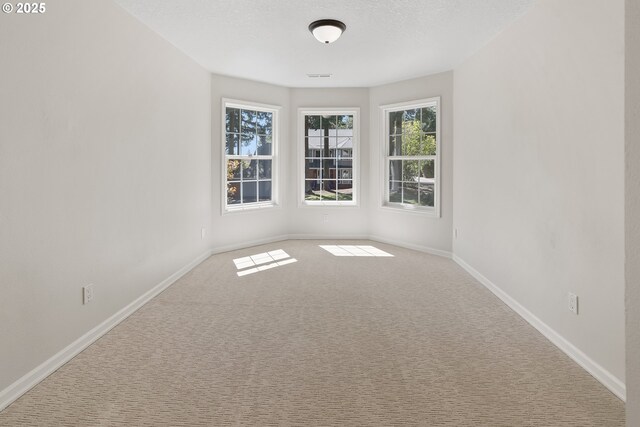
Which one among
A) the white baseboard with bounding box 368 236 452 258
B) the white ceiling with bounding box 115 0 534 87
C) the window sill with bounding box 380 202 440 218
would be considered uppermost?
the white ceiling with bounding box 115 0 534 87

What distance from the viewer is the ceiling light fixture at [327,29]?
3586 mm

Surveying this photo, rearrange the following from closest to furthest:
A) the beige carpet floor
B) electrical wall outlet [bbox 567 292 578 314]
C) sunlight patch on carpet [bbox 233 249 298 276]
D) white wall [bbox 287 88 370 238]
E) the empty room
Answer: the beige carpet floor < the empty room < electrical wall outlet [bbox 567 292 578 314] < sunlight patch on carpet [bbox 233 249 298 276] < white wall [bbox 287 88 370 238]

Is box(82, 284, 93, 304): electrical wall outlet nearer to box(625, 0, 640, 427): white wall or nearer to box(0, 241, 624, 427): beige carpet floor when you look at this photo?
box(0, 241, 624, 427): beige carpet floor

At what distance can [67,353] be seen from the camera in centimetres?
250

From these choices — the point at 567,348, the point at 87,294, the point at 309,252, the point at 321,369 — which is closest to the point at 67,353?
the point at 87,294


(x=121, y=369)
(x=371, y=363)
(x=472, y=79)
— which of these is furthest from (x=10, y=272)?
(x=472, y=79)

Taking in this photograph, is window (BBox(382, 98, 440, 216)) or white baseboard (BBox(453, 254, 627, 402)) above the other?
window (BBox(382, 98, 440, 216))

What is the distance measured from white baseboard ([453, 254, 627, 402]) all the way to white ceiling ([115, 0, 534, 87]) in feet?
8.11

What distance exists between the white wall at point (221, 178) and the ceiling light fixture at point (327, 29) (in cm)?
224

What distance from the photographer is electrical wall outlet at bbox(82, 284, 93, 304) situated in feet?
8.86

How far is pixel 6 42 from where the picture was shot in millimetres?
2035

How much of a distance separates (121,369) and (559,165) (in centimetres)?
310

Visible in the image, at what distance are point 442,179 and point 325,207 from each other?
2051 mm

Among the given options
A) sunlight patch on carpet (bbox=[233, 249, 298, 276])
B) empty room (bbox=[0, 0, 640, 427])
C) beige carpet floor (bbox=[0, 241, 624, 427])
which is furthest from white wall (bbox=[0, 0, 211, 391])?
sunlight patch on carpet (bbox=[233, 249, 298, 276])
